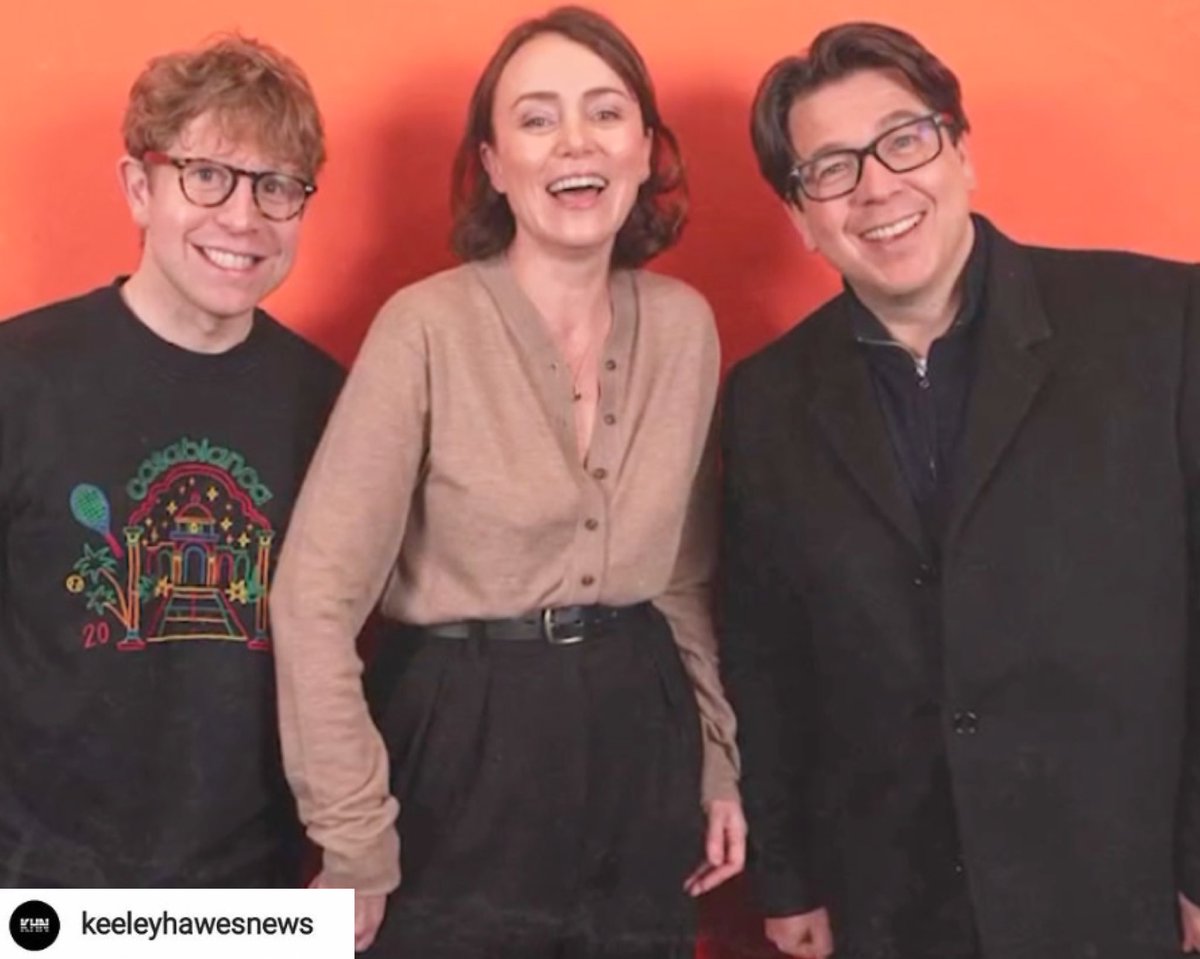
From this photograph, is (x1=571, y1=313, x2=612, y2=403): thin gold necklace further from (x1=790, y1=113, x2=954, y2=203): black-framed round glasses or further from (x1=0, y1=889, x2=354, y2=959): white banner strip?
(x1=0, y1=889, x2=354, y2=959): white banner strip

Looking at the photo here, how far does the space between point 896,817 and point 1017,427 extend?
0.46 meters

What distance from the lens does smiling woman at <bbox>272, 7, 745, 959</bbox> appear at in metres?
1.40

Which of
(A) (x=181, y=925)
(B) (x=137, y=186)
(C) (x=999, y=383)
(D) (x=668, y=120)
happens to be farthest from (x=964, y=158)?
(A) (x=181, y=925)

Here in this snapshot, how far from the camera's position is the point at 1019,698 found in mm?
1430

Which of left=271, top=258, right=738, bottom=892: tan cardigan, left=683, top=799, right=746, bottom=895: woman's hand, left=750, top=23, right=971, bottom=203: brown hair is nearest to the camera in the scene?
left=271, top=258, right=738, bottom=892: tan cardigan

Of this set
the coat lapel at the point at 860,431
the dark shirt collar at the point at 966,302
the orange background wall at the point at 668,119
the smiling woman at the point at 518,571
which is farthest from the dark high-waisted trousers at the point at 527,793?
the orange background wall at the point at 668,119

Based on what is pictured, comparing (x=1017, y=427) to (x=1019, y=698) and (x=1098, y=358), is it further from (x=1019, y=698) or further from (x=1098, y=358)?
(x=1019, y=698)

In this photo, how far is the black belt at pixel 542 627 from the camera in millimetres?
1466

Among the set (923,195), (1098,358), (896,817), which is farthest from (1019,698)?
(923,195)

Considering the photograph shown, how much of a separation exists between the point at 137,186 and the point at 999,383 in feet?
3.19

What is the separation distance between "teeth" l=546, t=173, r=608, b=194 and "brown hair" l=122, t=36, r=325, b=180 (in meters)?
0.29

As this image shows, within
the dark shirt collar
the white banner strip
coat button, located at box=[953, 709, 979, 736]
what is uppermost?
the dark shirt collar

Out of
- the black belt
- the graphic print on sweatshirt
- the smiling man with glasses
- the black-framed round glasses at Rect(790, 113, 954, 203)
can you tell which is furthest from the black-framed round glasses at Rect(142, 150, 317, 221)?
the black-framed round glasses at Rect(790, 113, 954, 203)

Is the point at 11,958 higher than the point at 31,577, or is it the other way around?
the point at 31,577
